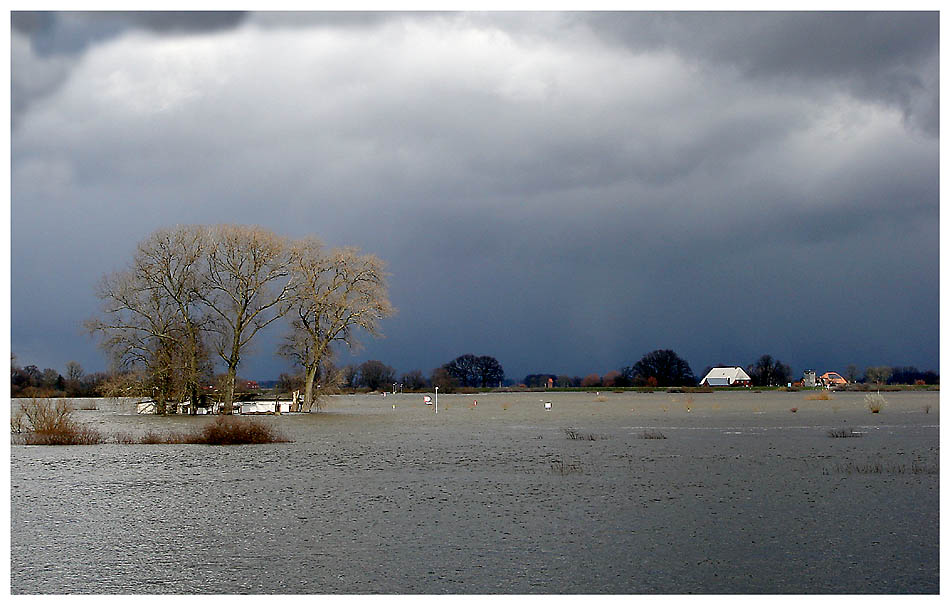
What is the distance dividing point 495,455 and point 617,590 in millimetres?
14728

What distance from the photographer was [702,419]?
141 ft

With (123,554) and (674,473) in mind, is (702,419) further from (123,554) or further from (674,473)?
(123,554)

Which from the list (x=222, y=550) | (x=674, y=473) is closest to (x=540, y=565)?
(x=222, y=550)

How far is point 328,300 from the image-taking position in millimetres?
55844

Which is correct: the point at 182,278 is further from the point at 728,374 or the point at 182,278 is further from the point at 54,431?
the point at 728,374

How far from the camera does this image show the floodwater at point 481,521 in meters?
9.54

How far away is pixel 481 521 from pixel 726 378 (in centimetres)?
16195

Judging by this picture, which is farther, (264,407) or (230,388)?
(264,407)

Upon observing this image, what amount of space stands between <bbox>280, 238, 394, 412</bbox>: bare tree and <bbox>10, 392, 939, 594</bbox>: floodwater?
3083cm

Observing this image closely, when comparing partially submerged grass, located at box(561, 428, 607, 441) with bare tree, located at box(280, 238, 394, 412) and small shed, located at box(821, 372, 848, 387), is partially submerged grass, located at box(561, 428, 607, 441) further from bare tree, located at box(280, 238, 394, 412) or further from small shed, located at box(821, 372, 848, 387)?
small shed, located at box(821, 372, 848, 387)

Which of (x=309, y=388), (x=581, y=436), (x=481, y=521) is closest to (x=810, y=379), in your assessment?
(x=309, y=388)

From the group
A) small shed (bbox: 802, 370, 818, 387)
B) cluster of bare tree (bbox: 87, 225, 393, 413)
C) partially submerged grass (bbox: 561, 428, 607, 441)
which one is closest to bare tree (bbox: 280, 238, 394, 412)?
cluster of bare tree (bbox: 87, 225, 393, 413)

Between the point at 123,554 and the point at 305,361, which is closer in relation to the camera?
the point at 123,554

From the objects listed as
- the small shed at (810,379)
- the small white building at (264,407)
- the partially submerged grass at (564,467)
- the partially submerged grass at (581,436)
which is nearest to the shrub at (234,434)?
the partially submerged grass at (581,436)
